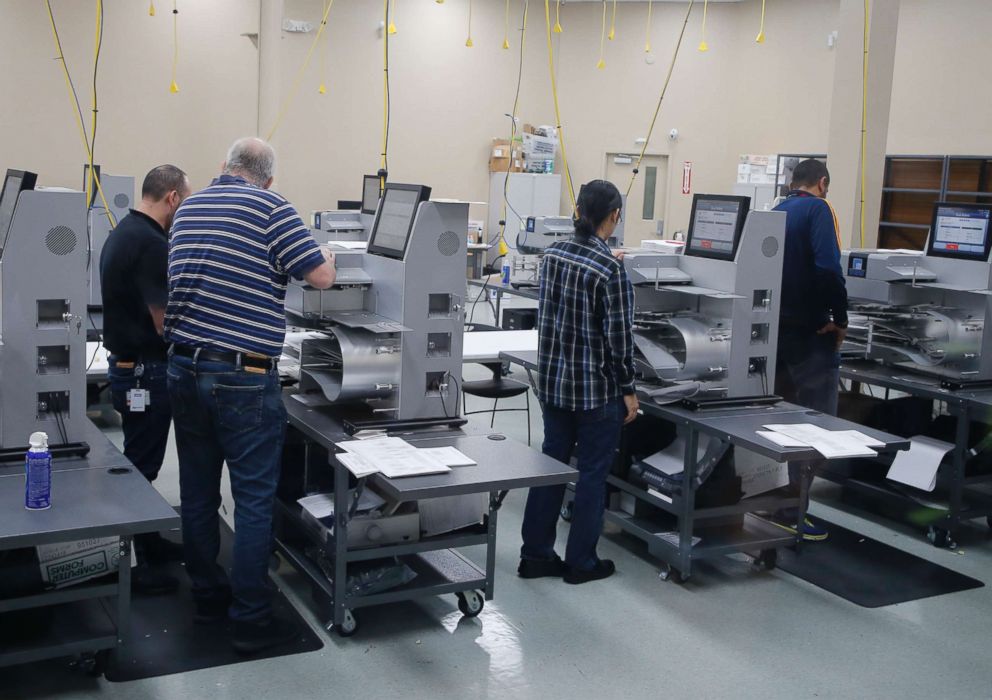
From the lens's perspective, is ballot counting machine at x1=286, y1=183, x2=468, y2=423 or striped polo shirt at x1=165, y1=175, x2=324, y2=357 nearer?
striped polo shirt at x1=165, y1=175, x2=324, y2=357

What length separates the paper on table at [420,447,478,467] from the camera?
296 cm

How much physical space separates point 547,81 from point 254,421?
34.3 feet

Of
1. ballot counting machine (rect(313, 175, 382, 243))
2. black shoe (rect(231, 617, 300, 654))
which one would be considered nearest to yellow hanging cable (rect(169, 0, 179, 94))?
ballot counting machine (rect(313, 175, 382, 243))

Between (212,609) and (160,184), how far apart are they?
4.71ft

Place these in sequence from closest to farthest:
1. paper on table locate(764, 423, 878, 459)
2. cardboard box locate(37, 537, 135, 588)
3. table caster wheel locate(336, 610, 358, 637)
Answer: cardboard box locate(37, 537, 135, 588) < table caster wheel locate(336, 610, 358, 637) < paper on table locate(764, 423, 878, 459)

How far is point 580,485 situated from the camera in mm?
3633

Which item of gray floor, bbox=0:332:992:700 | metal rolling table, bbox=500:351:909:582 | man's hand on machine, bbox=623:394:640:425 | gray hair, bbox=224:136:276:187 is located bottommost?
gray floor, bbox=0:332:992:700

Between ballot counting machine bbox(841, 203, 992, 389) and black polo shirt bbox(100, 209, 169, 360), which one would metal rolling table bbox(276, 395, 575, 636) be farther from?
ballot counting machine bbox(841, 203, 992, 389)

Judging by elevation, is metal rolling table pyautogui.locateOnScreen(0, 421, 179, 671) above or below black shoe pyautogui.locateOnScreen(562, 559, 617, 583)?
above

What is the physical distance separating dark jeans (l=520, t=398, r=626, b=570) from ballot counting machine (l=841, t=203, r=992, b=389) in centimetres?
175

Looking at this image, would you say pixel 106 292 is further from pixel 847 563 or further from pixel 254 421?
pixel 847 563

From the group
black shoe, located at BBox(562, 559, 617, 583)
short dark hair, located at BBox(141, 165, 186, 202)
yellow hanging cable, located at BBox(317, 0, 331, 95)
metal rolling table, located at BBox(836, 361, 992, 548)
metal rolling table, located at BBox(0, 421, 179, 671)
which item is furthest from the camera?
yellow hanging cable, located at BBox(317, 0, 331, 95)

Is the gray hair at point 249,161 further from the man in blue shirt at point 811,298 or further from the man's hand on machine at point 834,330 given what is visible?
the man's hand on machine at point 834,330

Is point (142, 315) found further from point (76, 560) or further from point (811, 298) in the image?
point (811, 298)
